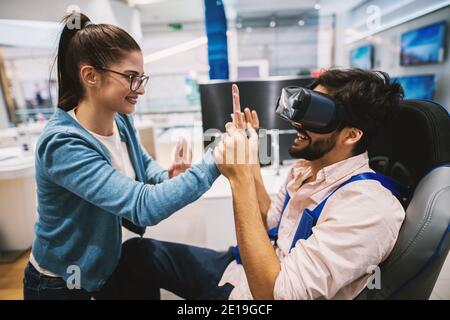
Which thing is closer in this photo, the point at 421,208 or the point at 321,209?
the point at 421,208

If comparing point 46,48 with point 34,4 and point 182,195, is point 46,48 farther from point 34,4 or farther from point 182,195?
point 182,195

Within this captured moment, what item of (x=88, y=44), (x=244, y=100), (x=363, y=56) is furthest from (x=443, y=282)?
(x=363, y=56)

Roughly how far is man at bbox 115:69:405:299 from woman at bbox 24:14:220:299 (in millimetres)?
129

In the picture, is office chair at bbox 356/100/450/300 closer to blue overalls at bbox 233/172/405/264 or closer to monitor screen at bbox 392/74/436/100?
blue overalls at bbox 233/172/405/264

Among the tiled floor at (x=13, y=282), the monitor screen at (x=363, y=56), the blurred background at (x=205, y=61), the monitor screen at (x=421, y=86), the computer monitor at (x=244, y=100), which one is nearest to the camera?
the blurred background at (x=205, y=61)

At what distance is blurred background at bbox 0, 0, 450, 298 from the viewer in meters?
1.03

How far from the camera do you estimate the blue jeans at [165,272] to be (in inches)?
42.1

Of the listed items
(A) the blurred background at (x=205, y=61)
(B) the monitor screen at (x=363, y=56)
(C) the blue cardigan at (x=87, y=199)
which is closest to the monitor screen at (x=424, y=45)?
(A) the blurred background at (x=205, y=61)

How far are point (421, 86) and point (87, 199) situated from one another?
200 inches

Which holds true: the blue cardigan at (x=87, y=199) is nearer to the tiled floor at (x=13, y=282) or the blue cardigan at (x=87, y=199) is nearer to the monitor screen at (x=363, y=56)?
the tiled floor at (x=13, y=282)

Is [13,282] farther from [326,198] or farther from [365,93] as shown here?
[365,93]

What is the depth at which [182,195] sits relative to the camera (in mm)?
772

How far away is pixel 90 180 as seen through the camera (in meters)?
0.76

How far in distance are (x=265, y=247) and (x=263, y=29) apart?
8536 mm
